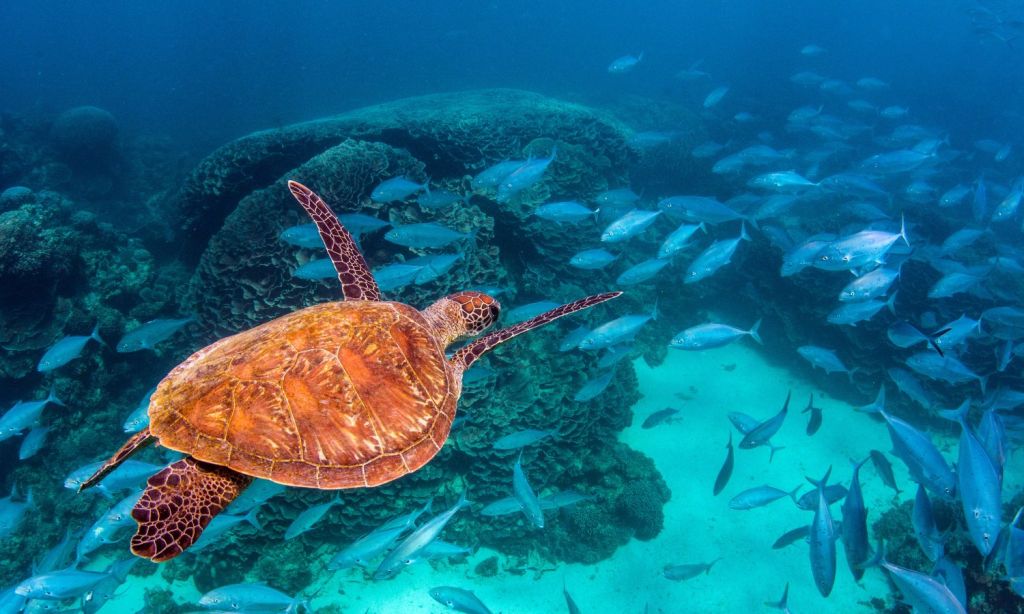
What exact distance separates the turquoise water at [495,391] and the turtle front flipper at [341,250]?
0.10ft

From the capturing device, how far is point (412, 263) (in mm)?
4926

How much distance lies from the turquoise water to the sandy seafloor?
4 cm

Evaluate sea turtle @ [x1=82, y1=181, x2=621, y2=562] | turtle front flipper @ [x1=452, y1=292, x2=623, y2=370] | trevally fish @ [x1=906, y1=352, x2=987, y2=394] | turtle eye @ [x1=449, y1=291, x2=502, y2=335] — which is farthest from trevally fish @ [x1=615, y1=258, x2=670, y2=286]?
trevally fish @ [x1=906, y1=352, x2=987, y2=394]

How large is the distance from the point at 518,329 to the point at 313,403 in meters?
1.38

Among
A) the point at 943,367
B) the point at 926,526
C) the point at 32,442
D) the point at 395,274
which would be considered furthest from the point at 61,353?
the point at 943,367

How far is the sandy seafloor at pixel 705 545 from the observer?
206 inches

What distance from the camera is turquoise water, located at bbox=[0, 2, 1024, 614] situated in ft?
9.43

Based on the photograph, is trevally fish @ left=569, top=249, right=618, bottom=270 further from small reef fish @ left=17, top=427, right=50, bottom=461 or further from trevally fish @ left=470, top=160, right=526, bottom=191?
small reef fish @ left=17, top=427, right=50, bottom=461

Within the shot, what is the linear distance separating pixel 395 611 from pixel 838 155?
23.9m

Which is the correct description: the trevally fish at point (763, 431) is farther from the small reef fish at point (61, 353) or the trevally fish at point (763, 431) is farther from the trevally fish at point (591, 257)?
the small reef fish at point (61, 353)

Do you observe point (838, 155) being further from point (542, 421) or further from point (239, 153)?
point (239, 153)

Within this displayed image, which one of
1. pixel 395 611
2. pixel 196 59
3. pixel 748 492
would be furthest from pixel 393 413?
pixel 196 59

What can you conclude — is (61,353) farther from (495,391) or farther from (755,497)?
(755,497)

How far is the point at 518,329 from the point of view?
3066mm
